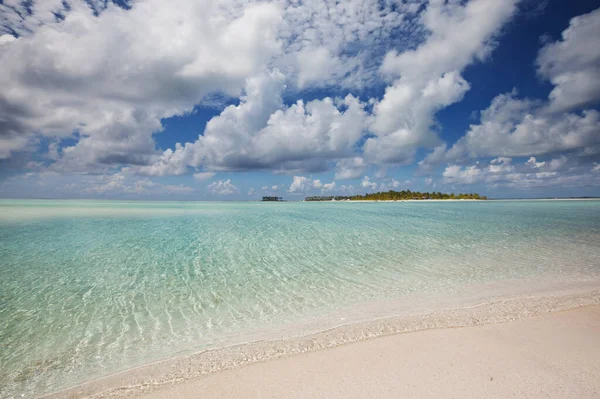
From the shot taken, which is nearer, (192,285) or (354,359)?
(354,359)

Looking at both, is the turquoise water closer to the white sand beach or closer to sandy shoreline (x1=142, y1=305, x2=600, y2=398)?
the white sand beach

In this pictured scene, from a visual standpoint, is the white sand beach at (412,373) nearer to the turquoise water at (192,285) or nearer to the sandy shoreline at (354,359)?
the sandy shoreline at (354,359)

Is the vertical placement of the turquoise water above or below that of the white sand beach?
below

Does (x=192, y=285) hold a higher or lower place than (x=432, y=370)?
lower

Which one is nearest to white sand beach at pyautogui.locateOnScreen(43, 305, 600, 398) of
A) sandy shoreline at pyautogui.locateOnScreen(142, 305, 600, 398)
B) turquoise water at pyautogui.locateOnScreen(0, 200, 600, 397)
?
sandy shoreline at pyautogui.locateOnScreen(142, 305, 600, 398)

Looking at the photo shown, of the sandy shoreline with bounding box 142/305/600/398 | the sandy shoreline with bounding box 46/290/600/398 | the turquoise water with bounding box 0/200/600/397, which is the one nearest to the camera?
the sandy shoreline with bounding box 142/305/600/398

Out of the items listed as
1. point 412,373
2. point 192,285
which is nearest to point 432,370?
point 412,373

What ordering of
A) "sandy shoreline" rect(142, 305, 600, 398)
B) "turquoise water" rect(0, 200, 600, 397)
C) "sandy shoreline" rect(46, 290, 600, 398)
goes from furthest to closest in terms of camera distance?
"turquoise water" rect(0, 200, 600, 397) < "sandy shoreline" rect(46, 290, 600, 398) < "sandy shoreline" rect(142, 305, 600, 398)

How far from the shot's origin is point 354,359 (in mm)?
4719

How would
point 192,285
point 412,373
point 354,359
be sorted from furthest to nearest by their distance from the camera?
point 192,285
point 354,359
point 412,373

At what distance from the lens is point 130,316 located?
23.7 ft

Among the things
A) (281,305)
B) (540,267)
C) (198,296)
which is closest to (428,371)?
(281,305)

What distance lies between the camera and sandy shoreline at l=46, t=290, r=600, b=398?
4.11 meters

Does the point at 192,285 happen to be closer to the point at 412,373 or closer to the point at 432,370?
the point at 412,373
